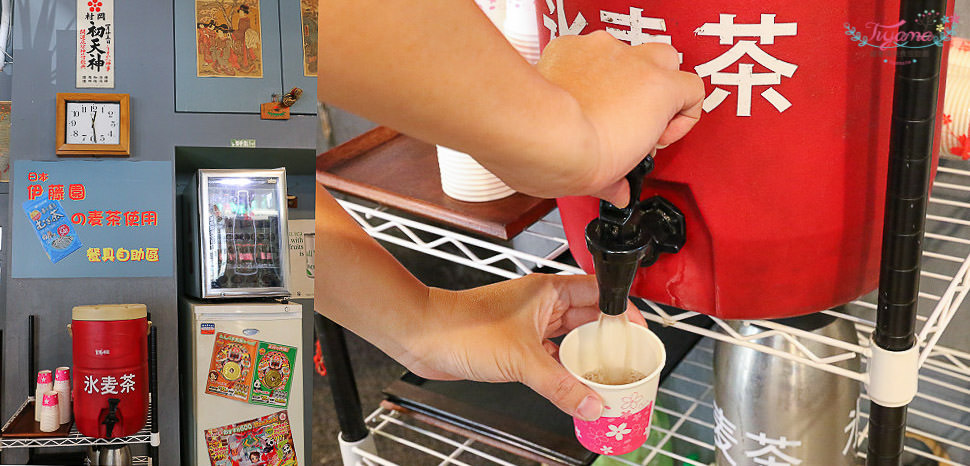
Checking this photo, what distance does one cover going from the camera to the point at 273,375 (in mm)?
926

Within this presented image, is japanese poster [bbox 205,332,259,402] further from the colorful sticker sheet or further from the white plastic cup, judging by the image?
the white plastic cup

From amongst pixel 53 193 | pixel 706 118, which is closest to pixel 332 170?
pixel 53 193

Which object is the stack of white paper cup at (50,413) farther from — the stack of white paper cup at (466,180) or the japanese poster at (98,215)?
the stack of white paper cup at (466,180)

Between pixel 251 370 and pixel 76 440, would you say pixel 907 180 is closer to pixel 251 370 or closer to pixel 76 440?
pixel 251 370

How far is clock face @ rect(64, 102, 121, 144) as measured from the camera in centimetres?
83

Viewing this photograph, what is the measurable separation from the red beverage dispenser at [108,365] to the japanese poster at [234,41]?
236 millimetres

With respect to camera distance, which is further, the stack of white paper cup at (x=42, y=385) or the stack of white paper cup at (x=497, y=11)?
the stack of white paper cup at (x=497, y=11)

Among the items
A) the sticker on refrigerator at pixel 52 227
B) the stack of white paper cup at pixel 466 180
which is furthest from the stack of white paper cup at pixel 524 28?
the sticker on refrigerator at pixel 52 227

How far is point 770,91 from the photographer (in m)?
0.79

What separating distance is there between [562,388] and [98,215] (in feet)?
1.48

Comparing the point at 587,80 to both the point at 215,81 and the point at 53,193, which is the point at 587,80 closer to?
the point at 215,81

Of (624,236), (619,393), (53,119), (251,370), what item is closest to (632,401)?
(619,393)

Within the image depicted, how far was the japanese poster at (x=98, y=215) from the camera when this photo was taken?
825 millimetres

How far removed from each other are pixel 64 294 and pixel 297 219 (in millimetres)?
222
